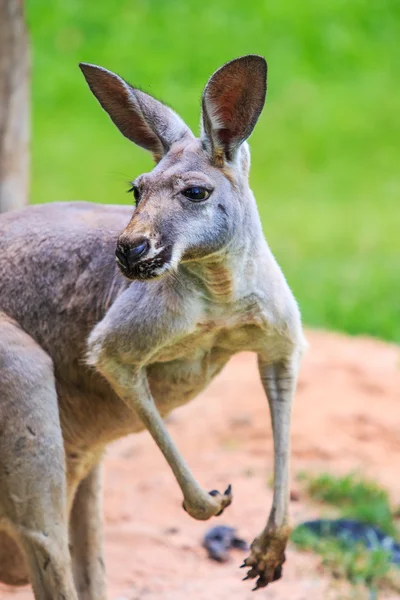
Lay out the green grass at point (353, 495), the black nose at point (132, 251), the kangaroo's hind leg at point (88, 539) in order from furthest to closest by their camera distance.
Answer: the green grass at point (353, 495) → the kangaroo's hind leg at point (88, 539) → the black nose at point (132, 251)

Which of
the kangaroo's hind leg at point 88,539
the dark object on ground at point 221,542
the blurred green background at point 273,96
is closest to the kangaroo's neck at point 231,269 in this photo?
the kangaroo's hind leg at point 88,539

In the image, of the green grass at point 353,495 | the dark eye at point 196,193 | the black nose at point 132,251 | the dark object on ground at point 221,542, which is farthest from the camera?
the green grass at point 353,495

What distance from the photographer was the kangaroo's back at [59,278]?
149 inches

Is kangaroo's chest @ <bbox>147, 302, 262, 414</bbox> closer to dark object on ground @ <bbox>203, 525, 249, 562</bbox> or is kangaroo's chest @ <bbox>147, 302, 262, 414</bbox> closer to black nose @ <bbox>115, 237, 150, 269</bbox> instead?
black nose @ <bbox>115, 237, 150, 269</bbox>

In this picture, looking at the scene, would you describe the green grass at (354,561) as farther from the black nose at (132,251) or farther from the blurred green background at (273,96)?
the blurred green background at (273,96)

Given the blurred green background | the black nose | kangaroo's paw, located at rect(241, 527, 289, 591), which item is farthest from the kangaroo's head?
the blurred green background

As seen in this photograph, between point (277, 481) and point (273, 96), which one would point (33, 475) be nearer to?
point (277, 481)

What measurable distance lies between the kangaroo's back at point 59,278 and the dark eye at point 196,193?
1.78 ft

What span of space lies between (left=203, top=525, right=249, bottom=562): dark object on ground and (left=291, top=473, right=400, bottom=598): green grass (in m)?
0.27

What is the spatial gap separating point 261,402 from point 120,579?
2145mm

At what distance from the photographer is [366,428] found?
623 centimetres

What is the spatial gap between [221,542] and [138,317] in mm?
1813

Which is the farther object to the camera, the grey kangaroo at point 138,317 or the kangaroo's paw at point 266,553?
the kangaroo's paw at point 266,553

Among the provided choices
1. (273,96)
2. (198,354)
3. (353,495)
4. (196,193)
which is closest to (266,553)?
(198,354)
